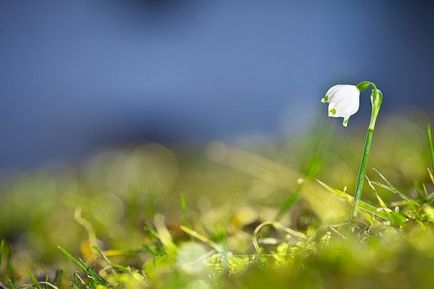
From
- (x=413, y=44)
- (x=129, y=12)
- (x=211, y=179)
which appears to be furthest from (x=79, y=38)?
(x=211, y=179)

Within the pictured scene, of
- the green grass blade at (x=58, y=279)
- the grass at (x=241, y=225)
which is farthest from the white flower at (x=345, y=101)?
the green grass blade at (x=58, y=279)

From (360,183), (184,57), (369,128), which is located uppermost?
→ (369,128)

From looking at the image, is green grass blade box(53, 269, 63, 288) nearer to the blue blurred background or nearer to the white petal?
the white petal

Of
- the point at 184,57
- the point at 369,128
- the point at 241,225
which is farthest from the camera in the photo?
the point at 184,57

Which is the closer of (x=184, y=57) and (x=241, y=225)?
(x=241, y=225)

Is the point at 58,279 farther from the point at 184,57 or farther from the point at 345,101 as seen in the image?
the point at 184,57

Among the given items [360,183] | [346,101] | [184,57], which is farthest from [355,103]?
[184,57]

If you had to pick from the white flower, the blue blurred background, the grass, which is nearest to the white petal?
the white flower

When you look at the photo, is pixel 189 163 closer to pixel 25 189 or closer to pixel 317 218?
pixel 25 189
